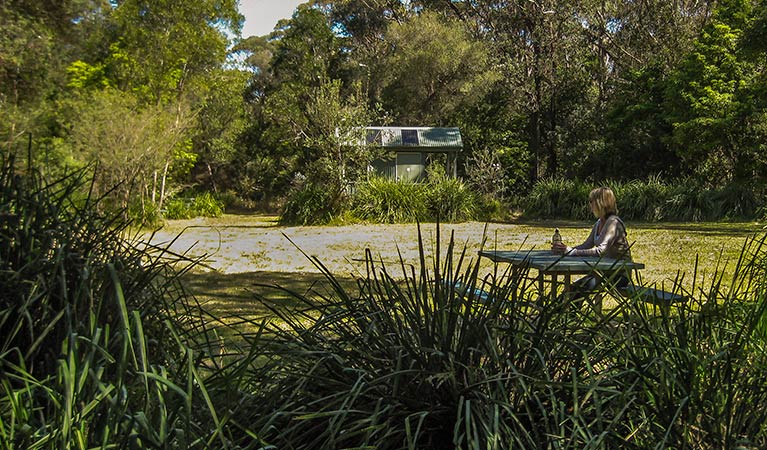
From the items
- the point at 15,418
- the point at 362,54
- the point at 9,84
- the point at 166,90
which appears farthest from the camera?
the point at 362,54

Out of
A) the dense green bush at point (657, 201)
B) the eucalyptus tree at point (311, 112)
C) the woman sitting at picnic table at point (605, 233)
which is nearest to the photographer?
the woman sitting at picnic table at point (605, 233)

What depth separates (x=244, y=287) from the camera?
24.1 feet

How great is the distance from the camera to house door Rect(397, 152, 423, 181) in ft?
93.6

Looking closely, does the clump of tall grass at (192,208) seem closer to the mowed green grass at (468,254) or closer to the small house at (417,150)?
the small house at (417,150)

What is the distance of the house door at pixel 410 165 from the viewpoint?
1123 inches

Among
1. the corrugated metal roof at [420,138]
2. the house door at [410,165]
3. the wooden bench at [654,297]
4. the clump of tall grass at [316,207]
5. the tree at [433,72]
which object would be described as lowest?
the clump of tall grass at [316,207]

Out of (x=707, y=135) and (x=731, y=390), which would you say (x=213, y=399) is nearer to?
(x=731, y=390)

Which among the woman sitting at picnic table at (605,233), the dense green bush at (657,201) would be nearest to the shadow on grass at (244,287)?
the woman sitting at picnic table at (605,233)

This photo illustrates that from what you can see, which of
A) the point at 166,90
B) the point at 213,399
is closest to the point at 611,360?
the point at 213,399

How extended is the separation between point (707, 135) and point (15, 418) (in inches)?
887

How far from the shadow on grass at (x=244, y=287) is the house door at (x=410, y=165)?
1949 cm

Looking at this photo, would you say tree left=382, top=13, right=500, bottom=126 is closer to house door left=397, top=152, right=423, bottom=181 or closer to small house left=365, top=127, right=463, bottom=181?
small house left=365, top=127, right=463, bottom=181

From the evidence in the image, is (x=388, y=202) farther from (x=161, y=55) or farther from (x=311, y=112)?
(x=161, y=55)

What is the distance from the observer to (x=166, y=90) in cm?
2984
